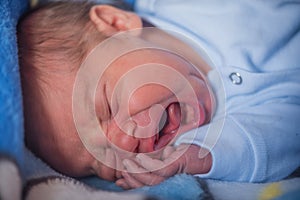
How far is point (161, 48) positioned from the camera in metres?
0.58

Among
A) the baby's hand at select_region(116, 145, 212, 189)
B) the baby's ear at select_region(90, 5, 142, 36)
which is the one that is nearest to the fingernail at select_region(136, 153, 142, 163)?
the baby's hand at select_region(116, 145, 212, 189)

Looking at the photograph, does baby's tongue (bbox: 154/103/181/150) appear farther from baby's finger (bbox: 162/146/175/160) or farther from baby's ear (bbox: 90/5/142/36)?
baby's ear (bbox: 90/5/142/36)

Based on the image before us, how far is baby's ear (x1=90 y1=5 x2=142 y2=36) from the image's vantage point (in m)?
0.58

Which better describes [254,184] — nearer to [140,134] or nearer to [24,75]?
[140,134]

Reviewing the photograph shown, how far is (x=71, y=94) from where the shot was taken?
51cm

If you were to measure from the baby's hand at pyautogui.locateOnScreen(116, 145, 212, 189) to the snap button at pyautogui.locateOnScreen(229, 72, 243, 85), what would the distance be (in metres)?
0.13

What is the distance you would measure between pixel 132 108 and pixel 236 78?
175 mm

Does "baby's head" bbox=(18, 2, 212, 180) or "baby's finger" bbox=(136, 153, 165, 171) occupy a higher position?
"baby's head" bbox=(18, 2, 212, 180)

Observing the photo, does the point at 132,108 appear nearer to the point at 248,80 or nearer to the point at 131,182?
the point at 131,182

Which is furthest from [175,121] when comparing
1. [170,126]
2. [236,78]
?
[236,78]

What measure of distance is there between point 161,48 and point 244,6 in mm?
153

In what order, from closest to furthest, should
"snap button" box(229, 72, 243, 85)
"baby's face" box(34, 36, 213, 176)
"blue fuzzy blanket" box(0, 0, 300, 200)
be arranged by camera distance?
"blue fuzzy blanket" box(0, 0, 300, 200)
"baby's face" box(34, 36, 213, 176)
"snap button" box(229, 72, 243, 85)

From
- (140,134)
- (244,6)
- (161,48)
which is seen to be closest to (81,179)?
(140,134)

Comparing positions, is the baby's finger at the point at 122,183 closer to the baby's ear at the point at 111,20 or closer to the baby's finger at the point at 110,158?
the baby's finger at the point at 110,158
